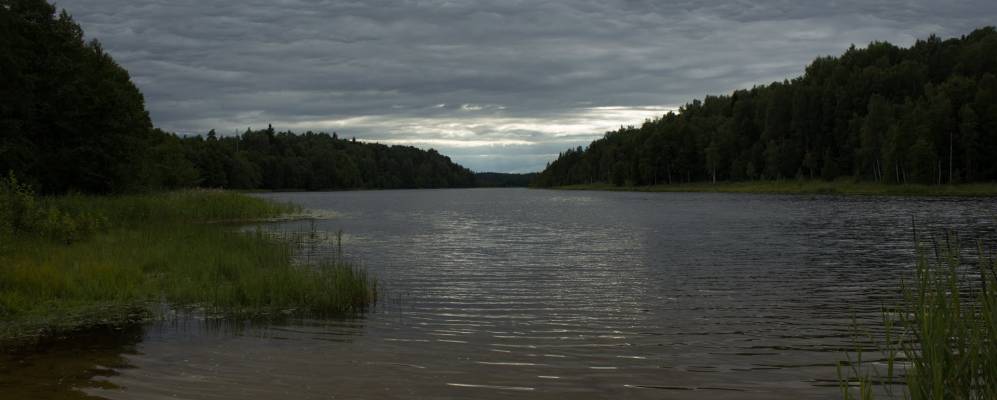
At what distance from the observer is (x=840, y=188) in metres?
124

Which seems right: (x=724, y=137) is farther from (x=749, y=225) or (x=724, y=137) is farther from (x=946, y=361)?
(x=946, y=361)

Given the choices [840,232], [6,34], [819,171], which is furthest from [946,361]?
[819,171]

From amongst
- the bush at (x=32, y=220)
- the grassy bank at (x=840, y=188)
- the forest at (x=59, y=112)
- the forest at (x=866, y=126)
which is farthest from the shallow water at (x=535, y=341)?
the forest at (x=866, y=126)

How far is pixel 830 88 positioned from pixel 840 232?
132 m

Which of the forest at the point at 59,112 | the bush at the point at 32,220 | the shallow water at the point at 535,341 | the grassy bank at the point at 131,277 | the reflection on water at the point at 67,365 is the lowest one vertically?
the shallow water at the point at 535,341

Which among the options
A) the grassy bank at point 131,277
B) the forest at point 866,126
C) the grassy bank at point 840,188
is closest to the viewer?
the grassy bank at point 131,277

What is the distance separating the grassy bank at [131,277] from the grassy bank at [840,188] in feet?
341

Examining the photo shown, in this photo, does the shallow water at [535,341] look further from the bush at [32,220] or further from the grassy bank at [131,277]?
the bush at [32,220]

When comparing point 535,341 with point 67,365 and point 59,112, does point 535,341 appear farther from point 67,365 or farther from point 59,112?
point 59,112

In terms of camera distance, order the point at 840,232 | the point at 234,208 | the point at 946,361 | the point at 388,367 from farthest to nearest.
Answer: the point at 234,208, the point at 840,232, the point at 388,367, the point at 946,361

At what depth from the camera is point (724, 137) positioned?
572 ft

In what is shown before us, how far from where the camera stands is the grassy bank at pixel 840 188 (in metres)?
98.9

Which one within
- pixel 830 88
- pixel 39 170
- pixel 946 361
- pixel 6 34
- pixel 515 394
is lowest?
pixel 515 394

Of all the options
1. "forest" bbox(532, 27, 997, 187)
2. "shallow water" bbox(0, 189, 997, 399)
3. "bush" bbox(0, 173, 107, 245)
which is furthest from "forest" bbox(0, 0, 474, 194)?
"forest" bbox(532, 27, 997, 187)
